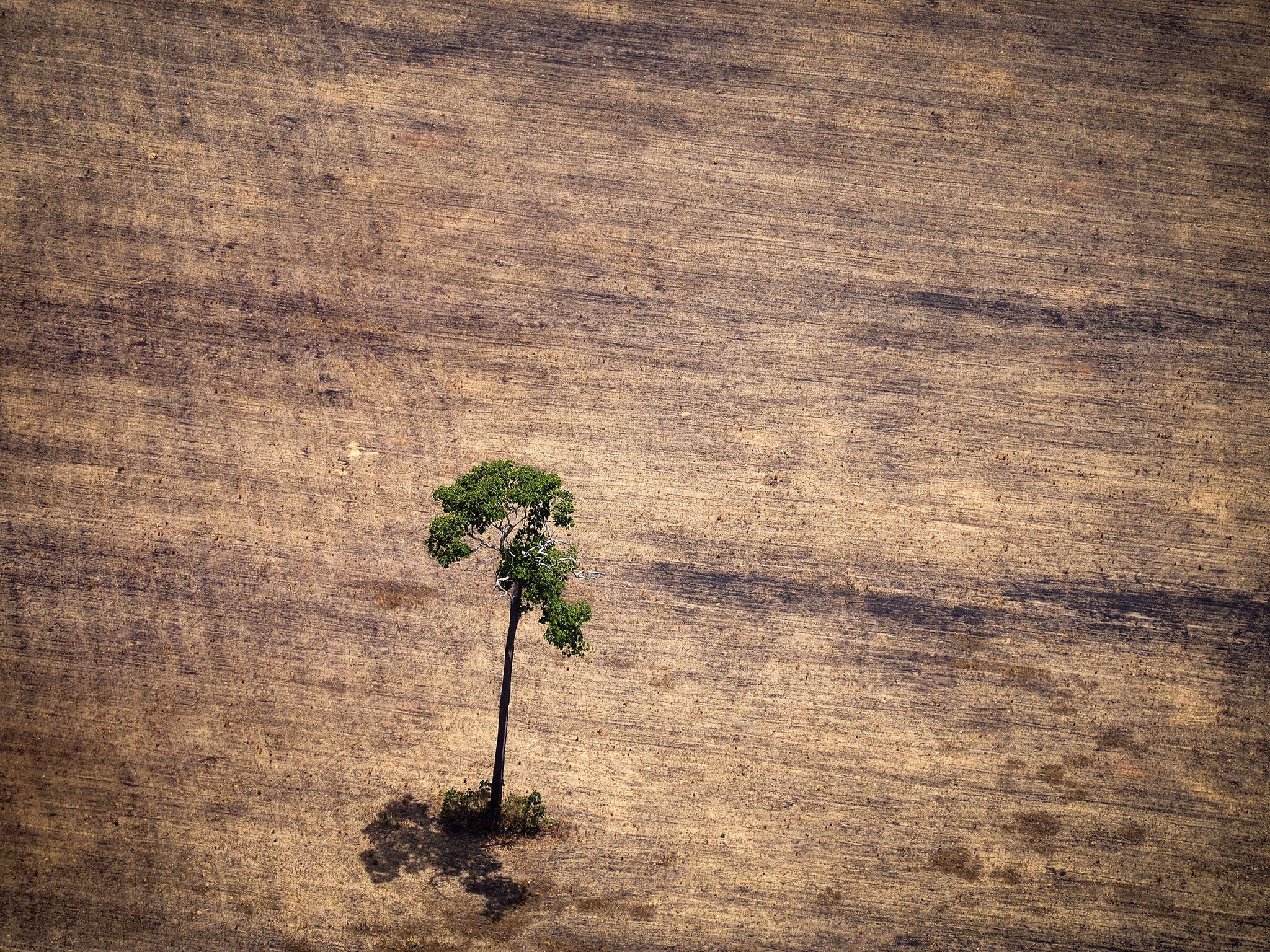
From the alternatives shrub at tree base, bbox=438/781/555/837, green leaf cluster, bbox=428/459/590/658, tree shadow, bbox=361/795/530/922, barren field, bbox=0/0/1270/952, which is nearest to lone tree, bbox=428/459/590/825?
green leaf cluster, bbox=428/459/590/658

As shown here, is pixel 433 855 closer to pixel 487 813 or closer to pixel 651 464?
pixel 487 813

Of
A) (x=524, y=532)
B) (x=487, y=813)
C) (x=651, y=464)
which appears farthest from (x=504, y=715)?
(x=651, y=464)

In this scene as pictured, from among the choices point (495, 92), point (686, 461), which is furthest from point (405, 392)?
point (495, 92)

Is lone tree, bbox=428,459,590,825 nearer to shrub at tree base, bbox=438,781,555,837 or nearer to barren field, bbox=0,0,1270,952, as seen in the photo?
shrub at tree base, bbox=438,781,555,837

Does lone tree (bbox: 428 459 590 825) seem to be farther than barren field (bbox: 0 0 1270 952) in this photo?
No

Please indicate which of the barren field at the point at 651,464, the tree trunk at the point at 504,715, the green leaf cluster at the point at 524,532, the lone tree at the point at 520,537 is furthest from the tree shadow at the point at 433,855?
the green leaf cluster at the point at 524,532

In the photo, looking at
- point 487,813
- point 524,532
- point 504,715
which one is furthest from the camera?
point 487,813

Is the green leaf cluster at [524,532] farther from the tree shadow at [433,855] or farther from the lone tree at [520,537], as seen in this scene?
the tree shadow at [433,855]
